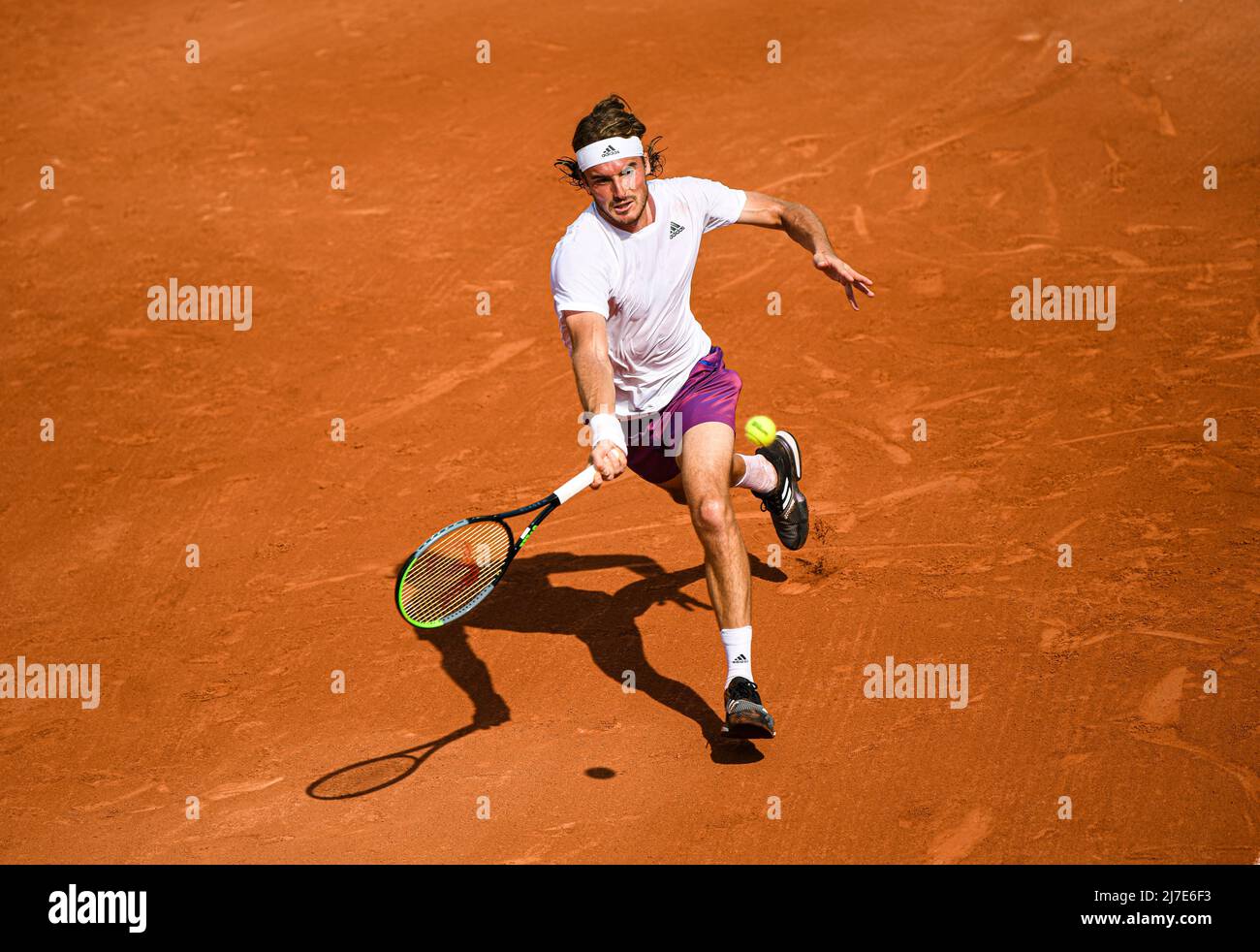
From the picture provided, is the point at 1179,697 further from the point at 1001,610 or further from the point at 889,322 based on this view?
the point at 889,322

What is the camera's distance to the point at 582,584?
6.97 metres

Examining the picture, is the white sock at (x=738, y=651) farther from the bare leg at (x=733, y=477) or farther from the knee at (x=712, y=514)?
the bare leg at (x=733, y=477)

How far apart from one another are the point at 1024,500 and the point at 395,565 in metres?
3.36

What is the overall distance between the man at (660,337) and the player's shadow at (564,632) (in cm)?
45

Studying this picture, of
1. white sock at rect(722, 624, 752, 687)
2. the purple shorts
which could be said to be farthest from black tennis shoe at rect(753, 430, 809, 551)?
white sock at rect(722, 624, 752, 687)

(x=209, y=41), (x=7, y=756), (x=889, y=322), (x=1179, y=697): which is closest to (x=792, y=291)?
(x=889, y=322)

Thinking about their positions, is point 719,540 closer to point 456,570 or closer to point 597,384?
point 597,384

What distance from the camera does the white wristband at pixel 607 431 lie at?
5.19 meters

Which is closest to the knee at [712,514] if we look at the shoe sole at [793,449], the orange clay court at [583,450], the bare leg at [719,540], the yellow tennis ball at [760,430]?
the bare leg at [719,540]

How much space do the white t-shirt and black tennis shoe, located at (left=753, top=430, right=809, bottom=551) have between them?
0.86m

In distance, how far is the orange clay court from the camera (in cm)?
534

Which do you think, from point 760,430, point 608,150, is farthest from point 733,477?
A: point 608,150

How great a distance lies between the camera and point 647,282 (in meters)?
5.79

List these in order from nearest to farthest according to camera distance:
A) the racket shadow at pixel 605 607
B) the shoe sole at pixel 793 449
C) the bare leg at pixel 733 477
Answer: the racket shadow at pixel 605 607, the bare leg at pixel 733 477, the shoe sole at pixel 793 449
